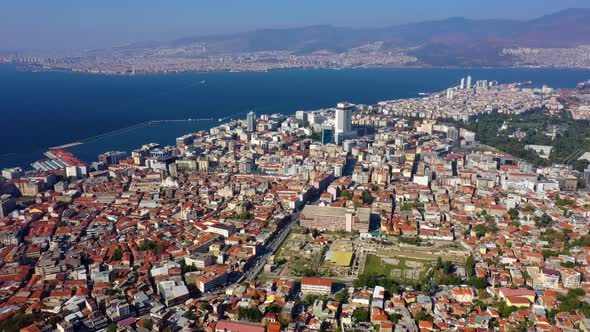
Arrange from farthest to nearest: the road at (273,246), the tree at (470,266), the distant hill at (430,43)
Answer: the distant hill at (430,43) → the road at (273,246) → the tree at (470,266)

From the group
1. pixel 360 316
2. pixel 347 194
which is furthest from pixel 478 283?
pixel 347 194

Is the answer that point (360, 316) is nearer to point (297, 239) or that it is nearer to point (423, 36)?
point (297, 239)

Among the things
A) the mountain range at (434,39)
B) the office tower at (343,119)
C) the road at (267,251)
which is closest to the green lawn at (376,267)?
the road at (267,251)

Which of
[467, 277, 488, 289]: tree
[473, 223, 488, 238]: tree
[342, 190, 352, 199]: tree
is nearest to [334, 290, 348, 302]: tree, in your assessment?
[467, 277, 488, 289]: tree

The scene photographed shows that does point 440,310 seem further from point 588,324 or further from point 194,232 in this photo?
point 194,232

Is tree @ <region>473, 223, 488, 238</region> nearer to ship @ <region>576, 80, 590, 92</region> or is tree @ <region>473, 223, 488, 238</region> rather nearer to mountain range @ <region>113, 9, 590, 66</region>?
ship @ <region>576, 80, 590, 92</region>

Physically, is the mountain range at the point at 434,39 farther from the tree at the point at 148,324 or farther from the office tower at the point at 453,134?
the tree at the point at 148,324
